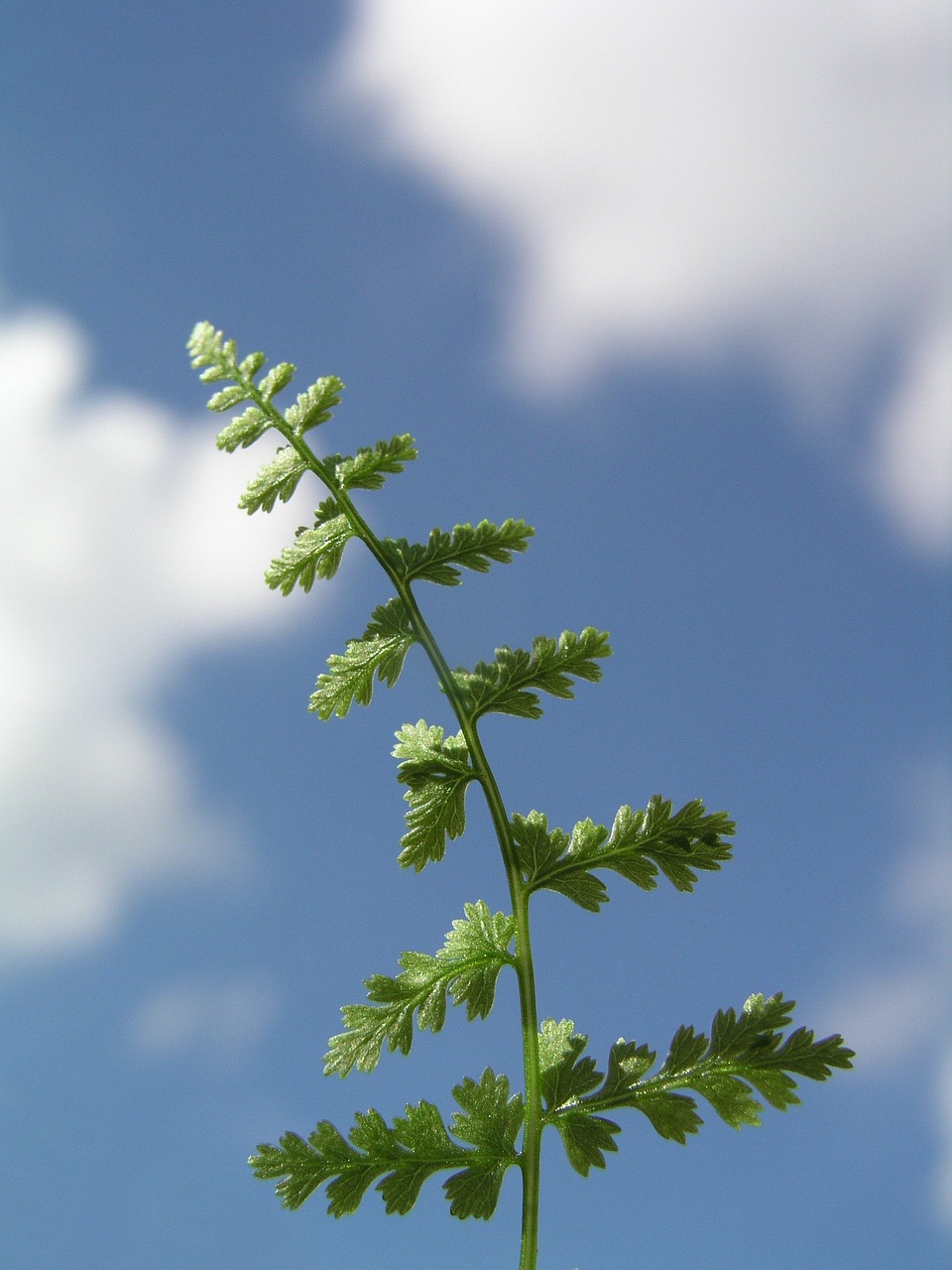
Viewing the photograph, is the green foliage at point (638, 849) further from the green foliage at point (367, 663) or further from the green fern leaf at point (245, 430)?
the green fern leaf at point (245, 430)

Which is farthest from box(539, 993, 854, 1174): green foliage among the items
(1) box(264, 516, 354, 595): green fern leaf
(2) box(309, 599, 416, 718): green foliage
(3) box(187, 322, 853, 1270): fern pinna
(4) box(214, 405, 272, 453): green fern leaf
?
(4) box(214, 405, 272, 453): green fern leaf

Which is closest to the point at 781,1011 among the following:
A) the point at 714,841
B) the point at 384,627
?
the point at 714,841

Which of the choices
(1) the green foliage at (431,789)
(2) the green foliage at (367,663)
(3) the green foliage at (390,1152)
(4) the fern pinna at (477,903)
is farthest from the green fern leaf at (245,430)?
(3) the green foliage at (390,1152)

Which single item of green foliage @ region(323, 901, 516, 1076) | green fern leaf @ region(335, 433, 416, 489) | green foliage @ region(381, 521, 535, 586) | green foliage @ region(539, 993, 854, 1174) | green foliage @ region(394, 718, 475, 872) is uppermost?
green fern leaf @ region(335, 433, 416, 489)

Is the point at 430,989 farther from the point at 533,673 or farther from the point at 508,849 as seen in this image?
the point at 533,673

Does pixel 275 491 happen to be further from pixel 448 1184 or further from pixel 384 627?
pixel 448 1184

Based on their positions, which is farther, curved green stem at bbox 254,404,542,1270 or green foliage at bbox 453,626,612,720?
green foliage at bbox 453,626,612,720

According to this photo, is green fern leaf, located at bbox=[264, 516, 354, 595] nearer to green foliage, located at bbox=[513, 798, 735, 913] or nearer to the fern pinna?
the fern pinna
